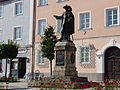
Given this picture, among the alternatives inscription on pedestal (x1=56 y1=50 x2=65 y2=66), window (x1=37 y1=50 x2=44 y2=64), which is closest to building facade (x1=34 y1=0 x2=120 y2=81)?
window (x1=37 y1=50 x2=44 y2=64)

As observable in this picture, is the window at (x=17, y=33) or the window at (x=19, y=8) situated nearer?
the window at (x=17, y=33)

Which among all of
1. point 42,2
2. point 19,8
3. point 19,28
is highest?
point 42,2

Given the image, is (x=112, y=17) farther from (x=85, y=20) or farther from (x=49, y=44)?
(x=49, y=44)

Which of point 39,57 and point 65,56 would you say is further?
point 39,57

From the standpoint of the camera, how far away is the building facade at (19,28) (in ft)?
102

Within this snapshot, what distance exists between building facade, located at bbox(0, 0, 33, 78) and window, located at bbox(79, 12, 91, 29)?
6.43 m

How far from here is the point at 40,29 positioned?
2997 cm

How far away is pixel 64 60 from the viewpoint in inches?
679

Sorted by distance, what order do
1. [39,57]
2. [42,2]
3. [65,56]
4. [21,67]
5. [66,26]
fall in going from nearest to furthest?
[65,56] → [66,26] → [39,57] → [42,2] → [21,67]

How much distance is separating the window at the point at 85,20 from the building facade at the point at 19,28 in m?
6.43

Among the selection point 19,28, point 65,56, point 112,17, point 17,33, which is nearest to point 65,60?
point 65,56

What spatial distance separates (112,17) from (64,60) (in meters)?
8.92

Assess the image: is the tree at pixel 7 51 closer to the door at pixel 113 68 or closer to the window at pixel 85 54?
the window at pixel 85 54

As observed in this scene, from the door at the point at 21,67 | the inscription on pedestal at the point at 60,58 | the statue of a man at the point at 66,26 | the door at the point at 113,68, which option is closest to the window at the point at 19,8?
the door at the point at 21,67
